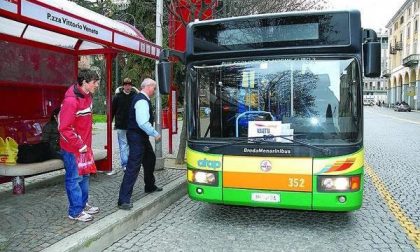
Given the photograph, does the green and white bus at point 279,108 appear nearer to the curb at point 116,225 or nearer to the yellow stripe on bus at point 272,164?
the yellow stripe on bus at point 272,164

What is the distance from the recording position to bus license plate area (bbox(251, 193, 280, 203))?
5055 mm

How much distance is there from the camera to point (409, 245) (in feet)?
15.7

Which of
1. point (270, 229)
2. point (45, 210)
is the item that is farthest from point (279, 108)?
point (45, 210)

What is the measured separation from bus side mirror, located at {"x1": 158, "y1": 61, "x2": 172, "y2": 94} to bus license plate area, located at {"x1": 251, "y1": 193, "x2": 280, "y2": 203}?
174 centimetres

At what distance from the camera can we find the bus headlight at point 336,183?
16.0 ft

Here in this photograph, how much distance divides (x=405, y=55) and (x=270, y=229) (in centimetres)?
7490

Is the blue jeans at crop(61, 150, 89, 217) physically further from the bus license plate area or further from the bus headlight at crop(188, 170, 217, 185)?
the bus license plate area

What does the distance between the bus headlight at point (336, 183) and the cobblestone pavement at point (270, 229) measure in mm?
601

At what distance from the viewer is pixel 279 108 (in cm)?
539

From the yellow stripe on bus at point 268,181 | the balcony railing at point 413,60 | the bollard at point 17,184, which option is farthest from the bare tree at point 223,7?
the balcony railing at point 413,60

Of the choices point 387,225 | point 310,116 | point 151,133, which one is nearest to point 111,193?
point 151,133

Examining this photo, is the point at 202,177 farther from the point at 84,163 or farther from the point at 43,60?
the point at 43,60

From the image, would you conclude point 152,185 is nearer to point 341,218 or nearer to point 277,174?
point 277,174

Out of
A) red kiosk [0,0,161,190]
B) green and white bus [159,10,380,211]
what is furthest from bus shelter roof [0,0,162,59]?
green and white bus [159,10,380,211]
